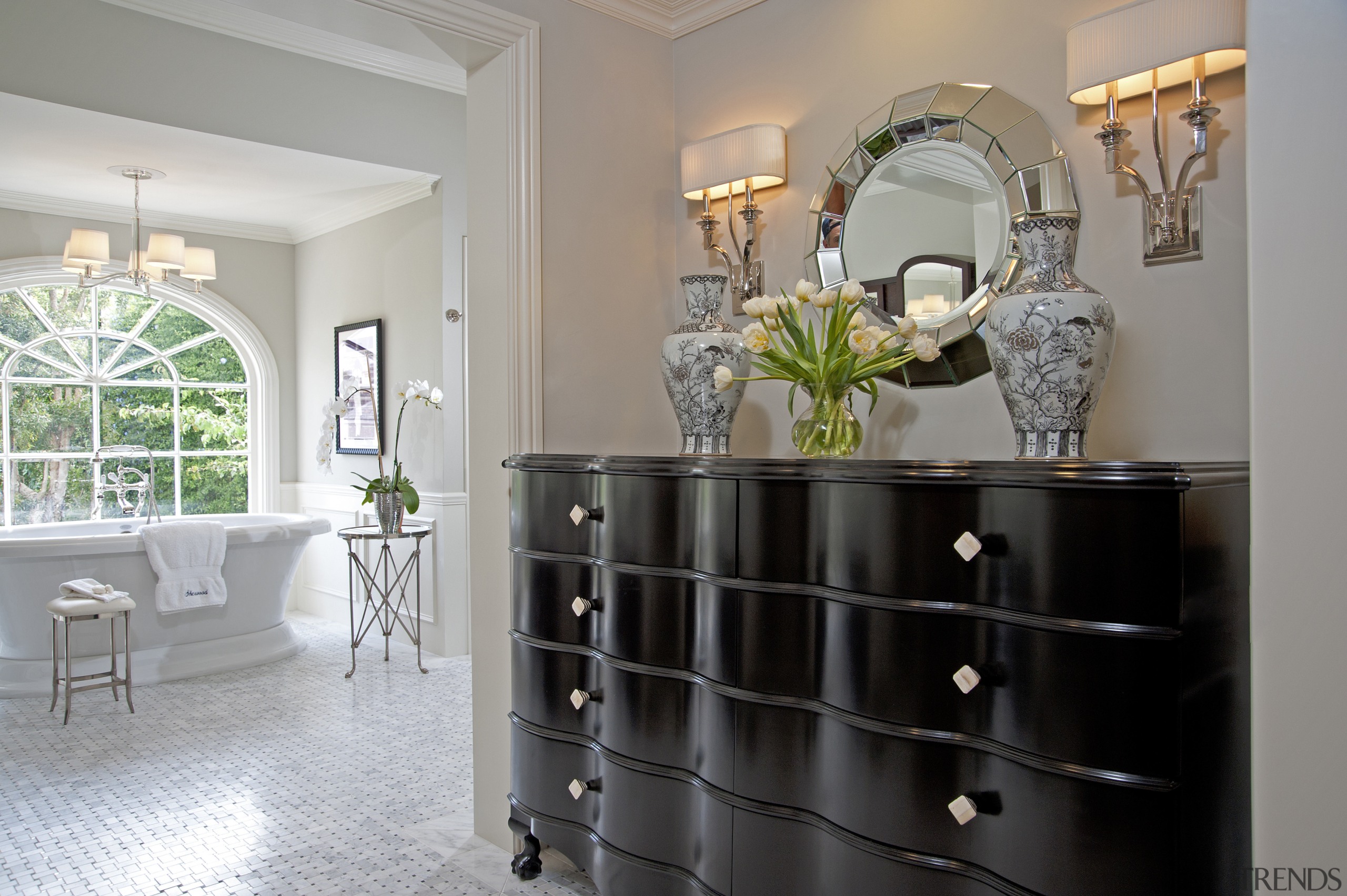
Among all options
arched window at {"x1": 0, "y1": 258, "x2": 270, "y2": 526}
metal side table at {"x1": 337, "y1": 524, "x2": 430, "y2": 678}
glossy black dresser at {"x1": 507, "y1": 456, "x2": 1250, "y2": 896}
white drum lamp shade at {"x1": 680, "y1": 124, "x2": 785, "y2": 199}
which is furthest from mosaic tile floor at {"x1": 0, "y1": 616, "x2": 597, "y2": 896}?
arched window at {"x1": 0, "y1": 258, "x2": 270, "y2": 526}

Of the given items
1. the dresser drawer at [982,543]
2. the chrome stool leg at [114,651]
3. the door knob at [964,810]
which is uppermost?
the dresser drawer at [982,543]

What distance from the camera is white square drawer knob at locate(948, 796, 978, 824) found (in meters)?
1.39

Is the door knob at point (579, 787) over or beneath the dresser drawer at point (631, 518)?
beneath

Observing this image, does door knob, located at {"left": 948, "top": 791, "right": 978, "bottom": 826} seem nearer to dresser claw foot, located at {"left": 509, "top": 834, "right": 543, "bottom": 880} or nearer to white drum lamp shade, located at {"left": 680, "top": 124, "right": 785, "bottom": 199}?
dresser claw foot, located at {"left": 509, "top": 834, "right": 543, "bottom": 880}

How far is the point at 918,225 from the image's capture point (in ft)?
7.16

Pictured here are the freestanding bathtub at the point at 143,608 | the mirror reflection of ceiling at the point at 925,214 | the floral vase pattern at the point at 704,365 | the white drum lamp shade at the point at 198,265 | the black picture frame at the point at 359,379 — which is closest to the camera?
the mirror reflection of ceiling at the point at 925,214

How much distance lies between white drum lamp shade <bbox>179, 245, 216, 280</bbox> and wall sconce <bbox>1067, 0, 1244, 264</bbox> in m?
4.56

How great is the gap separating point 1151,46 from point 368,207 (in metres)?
4.76

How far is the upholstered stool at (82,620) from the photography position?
3.67 m

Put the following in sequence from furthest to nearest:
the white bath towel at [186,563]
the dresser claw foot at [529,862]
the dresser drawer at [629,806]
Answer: the white bath towel at [186,563] → the dresser claw foot at [529,862] → the dresser drawer at [629,806]

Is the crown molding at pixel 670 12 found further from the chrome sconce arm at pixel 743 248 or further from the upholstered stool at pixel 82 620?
the upholstered stool at pixel 82 620

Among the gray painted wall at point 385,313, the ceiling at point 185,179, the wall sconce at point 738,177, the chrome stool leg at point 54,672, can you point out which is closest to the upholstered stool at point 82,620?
the chrome stool leg at point 54,672

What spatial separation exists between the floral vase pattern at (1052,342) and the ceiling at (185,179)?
3.82 metres

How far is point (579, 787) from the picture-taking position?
204cm
